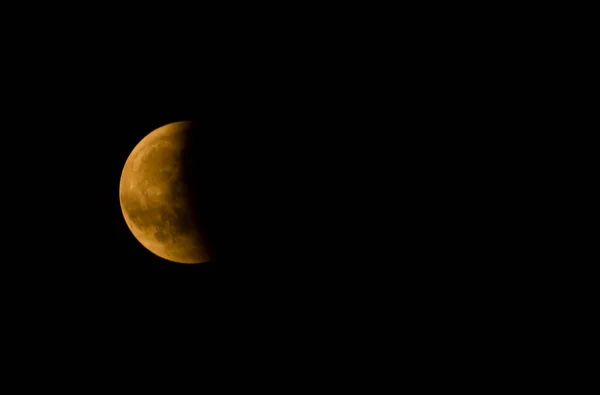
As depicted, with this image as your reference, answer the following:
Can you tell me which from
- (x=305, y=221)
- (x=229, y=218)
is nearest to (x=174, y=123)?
(x=229, y=218)

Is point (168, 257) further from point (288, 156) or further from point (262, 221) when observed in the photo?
point (288, 156)

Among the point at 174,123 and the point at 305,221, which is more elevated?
the point at 174,123

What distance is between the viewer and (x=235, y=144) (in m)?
2.18

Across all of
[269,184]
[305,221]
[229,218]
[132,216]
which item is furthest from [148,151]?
[305,221]

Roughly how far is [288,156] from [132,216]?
40.6 inches

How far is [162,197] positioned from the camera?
7.16 feet

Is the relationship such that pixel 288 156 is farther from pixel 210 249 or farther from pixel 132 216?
pixel 132 216

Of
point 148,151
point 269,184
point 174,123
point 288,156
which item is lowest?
point 269,184

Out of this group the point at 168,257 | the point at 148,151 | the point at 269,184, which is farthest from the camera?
the point at 168,257

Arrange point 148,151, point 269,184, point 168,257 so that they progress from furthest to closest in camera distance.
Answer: point 168,257 → point 148,151 → point 269,184

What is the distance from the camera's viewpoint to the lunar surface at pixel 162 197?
85.4 inches

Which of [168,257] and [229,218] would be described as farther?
[168,257]

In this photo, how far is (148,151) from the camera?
230 cm

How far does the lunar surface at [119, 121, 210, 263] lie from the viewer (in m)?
2.17
